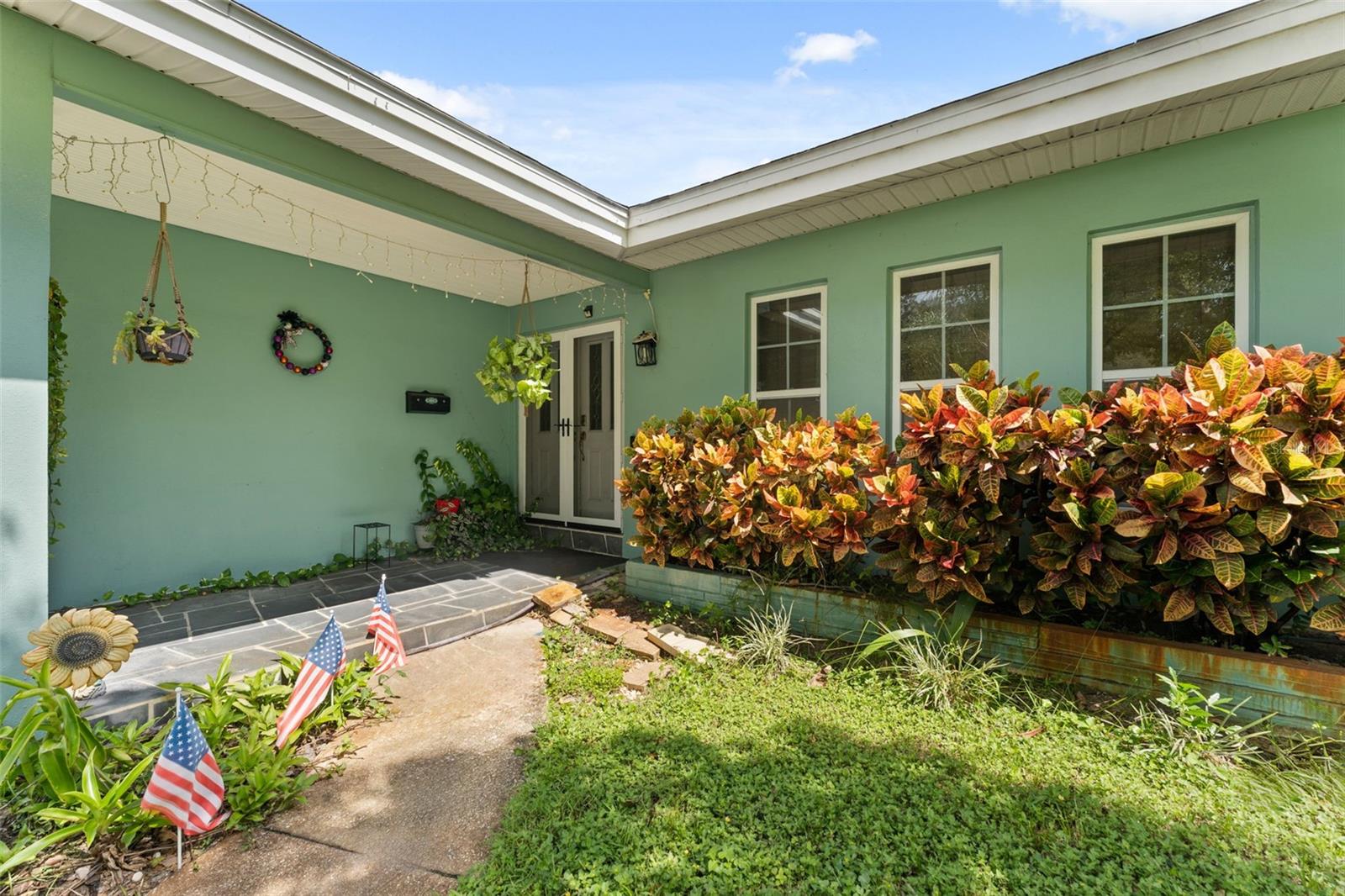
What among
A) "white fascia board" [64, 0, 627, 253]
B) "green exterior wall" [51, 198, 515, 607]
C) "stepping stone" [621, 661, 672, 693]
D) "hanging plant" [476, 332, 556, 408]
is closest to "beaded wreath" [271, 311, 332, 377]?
"green exterior wall" [51, 198, 515, 607]

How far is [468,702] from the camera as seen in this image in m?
2.71

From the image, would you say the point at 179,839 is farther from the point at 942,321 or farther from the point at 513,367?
the point at 942,321

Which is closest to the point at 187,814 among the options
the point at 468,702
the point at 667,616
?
the point at 468,702

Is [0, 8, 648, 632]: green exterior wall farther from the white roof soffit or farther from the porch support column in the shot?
the white roof soffit

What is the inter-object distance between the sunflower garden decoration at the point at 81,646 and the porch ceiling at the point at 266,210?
219cm

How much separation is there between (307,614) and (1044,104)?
205 inches

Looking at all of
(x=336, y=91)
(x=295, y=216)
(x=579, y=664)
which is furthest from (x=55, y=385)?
(x=579, y=664)

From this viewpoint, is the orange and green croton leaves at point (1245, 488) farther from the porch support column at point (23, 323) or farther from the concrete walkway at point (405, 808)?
the porch support column at point (23, 323)

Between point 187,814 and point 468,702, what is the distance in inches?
46.6

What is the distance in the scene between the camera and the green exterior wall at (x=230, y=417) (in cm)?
358

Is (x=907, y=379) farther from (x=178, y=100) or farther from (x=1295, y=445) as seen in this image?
(x=178, y=100)

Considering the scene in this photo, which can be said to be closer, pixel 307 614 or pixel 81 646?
pixel 81 646

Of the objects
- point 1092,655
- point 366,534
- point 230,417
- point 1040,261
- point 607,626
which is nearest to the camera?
point 1092,655

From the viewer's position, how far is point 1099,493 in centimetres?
244
